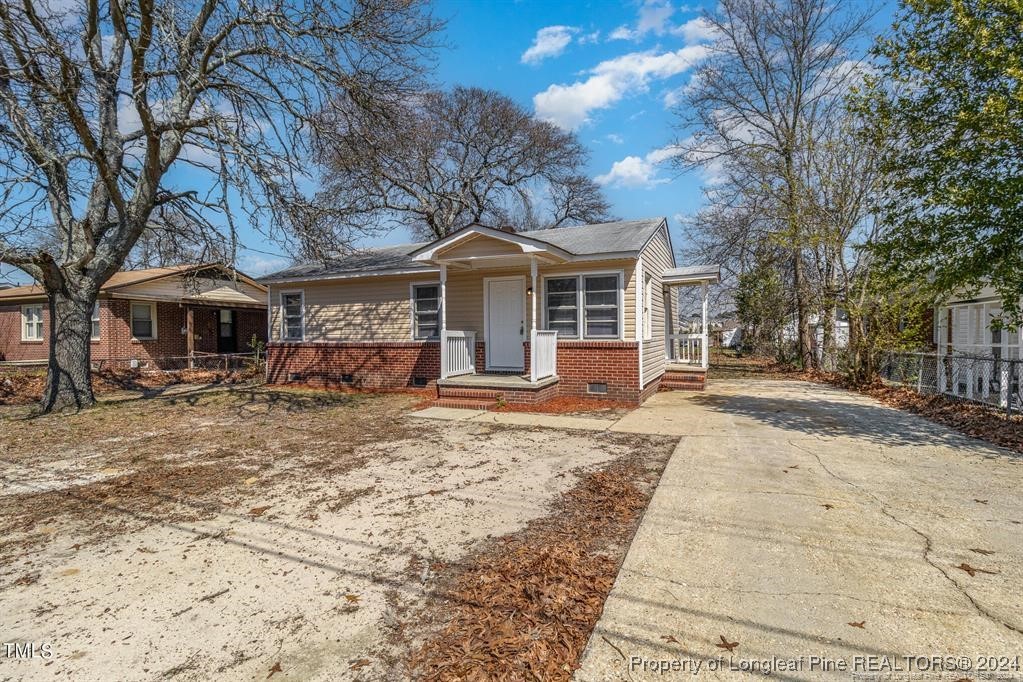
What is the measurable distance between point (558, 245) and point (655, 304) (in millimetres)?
2961

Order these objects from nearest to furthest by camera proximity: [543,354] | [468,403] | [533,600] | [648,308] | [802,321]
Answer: [533,600]
[468,403]
[543,354]
[648,308]
[802,321]

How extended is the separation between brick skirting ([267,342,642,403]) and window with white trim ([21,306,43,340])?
13.0 m

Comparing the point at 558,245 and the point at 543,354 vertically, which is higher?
the point at 558,245

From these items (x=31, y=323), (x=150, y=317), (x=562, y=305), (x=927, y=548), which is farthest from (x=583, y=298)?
(x=31, y=323)

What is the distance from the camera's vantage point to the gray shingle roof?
10531mm

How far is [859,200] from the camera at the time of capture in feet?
47.2

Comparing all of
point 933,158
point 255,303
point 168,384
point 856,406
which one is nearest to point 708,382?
point 856,406

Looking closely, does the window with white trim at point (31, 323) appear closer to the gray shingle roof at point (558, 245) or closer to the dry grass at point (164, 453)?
the gray shingle roof at point (558, 245)

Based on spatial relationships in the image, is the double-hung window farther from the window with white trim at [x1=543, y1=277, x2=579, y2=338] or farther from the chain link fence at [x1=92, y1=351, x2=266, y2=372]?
the chain link fence at [x1=92, y1=351, x2=266, y2=372]

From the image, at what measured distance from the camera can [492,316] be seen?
1162cm

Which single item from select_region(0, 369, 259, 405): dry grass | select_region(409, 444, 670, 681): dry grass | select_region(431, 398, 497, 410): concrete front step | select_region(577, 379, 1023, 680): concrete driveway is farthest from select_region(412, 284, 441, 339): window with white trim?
select_region(409, 444, 670, 681): dry grass

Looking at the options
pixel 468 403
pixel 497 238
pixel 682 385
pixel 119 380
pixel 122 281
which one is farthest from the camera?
pixel 122 281

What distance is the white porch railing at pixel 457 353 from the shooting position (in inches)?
411

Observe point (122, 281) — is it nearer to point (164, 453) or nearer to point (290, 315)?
point (290, 315)
